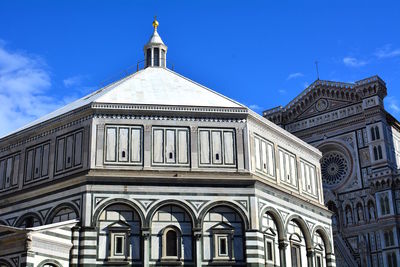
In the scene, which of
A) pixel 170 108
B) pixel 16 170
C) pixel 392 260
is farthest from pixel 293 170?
pixel 392 260

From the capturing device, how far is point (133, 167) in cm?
2655

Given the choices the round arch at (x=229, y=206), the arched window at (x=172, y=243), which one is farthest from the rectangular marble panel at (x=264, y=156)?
the arched window at (x=172, y=243)

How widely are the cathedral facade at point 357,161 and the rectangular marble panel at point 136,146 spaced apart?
1004 inches

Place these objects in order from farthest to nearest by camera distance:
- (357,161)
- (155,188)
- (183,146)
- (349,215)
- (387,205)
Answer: (357,161), (349,215), (387,205), (183,146), (155,188)

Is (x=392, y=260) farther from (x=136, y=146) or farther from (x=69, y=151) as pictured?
(x=69, y=151)

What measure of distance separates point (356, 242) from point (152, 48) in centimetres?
2383

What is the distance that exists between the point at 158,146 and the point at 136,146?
992 mm

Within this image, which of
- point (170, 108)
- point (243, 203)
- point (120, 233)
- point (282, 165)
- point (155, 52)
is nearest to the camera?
point (120, 233)

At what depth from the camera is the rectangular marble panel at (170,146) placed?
1063 inches

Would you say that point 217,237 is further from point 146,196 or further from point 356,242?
point 356,242

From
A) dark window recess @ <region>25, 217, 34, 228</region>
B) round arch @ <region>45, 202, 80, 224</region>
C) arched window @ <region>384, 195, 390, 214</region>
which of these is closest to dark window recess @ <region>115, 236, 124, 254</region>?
round arch @ <region>45, 202, 80, 224</region>

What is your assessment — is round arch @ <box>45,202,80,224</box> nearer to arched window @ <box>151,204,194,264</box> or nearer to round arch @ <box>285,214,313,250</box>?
arched window @ <box>151,204,194,264</box>

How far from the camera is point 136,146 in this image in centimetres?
2698

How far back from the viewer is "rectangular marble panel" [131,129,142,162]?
2681cm
